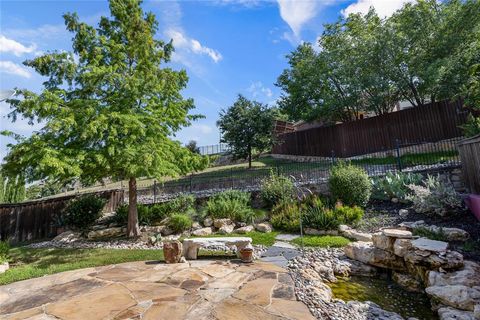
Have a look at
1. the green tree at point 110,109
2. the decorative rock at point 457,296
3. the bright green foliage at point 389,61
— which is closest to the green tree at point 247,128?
the bright green foliage at point 389,61

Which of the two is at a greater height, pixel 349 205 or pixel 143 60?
pixel 143 60

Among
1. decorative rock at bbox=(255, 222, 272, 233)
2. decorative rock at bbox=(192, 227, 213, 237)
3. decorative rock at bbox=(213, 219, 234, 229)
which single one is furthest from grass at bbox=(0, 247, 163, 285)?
decorative rock at bbox=(255, 222, 272, 233)

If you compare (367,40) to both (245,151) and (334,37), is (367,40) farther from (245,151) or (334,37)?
(245,151)

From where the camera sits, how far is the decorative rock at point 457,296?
→ 3777 millimetres

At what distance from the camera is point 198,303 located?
3.67 meters

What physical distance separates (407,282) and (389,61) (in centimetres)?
1319

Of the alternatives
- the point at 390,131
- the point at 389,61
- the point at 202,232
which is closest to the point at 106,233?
the point at 202,232

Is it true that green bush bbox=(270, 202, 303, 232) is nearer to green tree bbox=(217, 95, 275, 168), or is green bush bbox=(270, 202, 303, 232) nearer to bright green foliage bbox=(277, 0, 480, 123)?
green tree bbox=(217, 95, 275, 168)

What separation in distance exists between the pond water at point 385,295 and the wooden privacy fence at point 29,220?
10.1m

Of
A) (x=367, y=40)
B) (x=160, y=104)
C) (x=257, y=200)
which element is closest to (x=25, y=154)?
(x=160, y=104)

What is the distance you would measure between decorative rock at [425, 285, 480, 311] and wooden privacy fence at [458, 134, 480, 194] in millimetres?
3675

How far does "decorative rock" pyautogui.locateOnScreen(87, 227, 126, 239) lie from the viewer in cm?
901

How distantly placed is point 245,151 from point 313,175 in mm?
6234

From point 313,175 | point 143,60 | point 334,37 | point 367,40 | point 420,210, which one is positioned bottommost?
point 420,210
